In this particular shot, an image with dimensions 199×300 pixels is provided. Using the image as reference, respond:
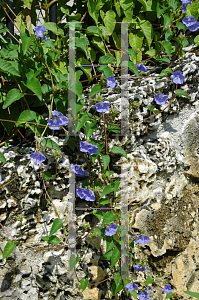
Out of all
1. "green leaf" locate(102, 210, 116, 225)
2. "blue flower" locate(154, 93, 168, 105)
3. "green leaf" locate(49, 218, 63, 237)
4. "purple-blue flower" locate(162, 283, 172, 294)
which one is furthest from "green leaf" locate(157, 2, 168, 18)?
"purple-blue flower" locate(162, 283, 172, 294)

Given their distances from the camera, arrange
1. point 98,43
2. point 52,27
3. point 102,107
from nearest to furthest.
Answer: point 102,107
point 52,27
point 98,43

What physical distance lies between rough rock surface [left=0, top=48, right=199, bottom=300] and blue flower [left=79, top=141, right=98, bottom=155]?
0.14 meters

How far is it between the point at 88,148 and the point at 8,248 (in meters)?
0.60

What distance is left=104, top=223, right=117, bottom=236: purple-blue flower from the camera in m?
1.25

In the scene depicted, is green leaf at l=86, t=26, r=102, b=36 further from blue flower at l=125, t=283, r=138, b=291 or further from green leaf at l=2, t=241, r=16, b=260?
blue flower at l=125, t=283, r=138, b=291

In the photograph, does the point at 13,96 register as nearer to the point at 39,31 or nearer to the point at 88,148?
the point at 39,31

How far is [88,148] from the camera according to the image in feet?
4.23

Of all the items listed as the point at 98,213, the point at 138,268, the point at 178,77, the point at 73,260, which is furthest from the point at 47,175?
the point at 178,77

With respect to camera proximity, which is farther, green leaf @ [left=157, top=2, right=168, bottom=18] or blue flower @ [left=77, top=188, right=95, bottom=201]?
green leaf @ [left=157, top=2, right=168, bottom=18]

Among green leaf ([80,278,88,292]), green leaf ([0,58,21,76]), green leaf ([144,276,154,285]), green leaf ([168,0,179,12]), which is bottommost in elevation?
green leaf ([144,276,154,285])

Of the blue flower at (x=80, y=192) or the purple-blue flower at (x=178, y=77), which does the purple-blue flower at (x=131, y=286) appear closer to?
the blue flower at (x=80, y=192)

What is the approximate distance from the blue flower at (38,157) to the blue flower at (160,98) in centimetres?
73

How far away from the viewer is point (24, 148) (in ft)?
4.62

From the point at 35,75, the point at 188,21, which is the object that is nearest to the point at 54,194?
the point at 35,75
